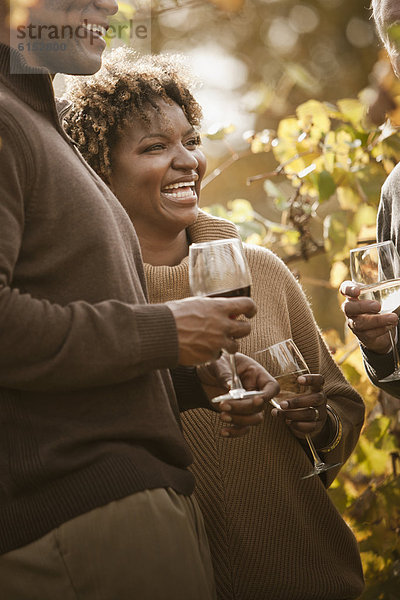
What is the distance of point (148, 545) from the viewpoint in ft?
4.72

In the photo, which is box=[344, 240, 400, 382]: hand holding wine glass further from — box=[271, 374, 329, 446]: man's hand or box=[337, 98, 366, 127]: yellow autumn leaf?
box=[337, 98, 366, 127]: yellow autumn leaf

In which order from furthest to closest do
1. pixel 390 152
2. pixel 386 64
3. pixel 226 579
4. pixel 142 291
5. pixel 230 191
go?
pixel 230 191, pixel 390 152, pixel 386 64, pixel 226 579, pixel 142 291

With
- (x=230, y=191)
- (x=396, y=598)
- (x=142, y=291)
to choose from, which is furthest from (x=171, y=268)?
(x=230, y=191)

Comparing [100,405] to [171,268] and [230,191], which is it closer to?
[171,268]

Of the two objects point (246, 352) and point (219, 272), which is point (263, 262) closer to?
point (246, 352)

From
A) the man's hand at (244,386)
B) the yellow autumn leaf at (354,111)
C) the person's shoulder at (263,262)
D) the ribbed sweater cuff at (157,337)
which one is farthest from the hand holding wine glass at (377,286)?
the yellow autumn leaf at (354,111)

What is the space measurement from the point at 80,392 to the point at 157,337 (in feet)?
0.65

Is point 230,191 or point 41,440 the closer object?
point 41,440

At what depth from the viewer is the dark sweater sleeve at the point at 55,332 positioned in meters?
1.37

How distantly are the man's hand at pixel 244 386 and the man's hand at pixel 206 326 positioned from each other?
223 millimetres

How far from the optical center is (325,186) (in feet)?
10.1

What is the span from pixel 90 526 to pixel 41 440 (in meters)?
0.19

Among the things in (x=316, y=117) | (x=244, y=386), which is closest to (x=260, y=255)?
(x=244, y=386)

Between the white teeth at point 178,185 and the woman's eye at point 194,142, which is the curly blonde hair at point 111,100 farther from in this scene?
the white teeth at point 178,185
